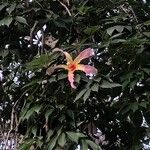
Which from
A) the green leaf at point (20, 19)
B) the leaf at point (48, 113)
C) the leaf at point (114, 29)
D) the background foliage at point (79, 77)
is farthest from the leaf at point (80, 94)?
the green leaf at point (20, 19)

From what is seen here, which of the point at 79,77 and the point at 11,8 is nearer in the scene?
the point at 79,77

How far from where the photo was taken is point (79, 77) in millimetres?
1385

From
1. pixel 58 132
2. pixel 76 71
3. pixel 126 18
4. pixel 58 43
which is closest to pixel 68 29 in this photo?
pixel 58 43

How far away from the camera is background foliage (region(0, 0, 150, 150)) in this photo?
4.59ft

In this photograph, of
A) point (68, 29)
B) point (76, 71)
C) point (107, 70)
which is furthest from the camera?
point (68, 29)

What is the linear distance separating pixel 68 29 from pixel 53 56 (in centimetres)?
26

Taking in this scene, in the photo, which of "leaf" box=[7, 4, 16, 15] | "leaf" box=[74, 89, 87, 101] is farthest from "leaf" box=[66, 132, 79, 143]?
"leaf" box=[7, 4, 16, 15]

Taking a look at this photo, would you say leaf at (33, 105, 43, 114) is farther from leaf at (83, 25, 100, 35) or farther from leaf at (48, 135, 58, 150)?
leaf at (83, 25, 100, 35)

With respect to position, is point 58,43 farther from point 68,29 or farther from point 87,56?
point 87,56

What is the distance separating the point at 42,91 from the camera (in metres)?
1.49

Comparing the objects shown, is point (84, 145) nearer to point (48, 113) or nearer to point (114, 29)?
point (48, 113)

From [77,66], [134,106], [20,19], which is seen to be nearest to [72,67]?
[77,66]

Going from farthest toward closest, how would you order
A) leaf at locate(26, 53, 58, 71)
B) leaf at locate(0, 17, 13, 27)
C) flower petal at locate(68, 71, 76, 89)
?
leaf at locate(0, 17, 13, 27), leaf at locate(26, 53, 58, 71), flower petal at locate(68, 71, 76, 89)

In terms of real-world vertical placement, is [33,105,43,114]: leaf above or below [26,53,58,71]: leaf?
below
